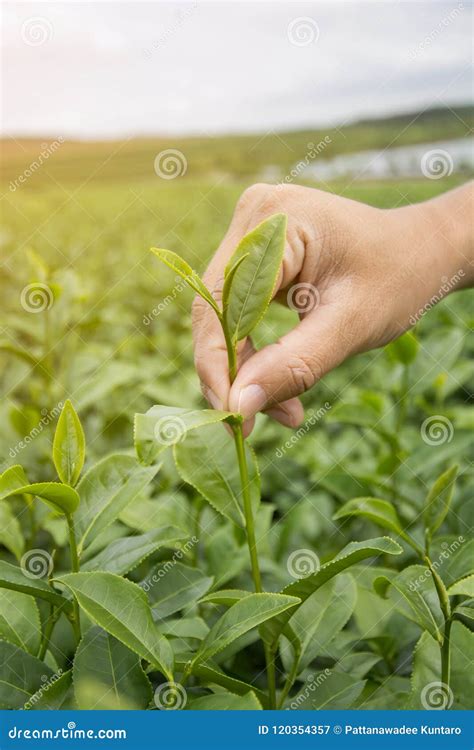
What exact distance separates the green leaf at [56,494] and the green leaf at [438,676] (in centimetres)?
50

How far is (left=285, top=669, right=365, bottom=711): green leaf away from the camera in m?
1.04

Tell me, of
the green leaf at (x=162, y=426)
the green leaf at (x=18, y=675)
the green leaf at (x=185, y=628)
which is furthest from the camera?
the green leaf at (x=185, y=628)

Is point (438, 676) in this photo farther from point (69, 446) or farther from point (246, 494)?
point (69, 446)

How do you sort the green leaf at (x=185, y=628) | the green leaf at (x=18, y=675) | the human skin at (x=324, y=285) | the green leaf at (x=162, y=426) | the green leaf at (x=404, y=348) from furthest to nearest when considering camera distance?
the green leaf at (x=404, y=348)
the human skin at (x=324, y=285)
the green leaf at (x=185, y=628)
the green leaf at (x=18, y=675)
the green leaf at (x=162, y=426)

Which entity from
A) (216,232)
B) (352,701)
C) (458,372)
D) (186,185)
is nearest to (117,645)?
(352,701)

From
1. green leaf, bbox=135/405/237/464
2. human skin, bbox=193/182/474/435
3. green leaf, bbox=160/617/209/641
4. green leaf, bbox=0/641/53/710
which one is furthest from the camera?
human skin, bbox=193/182/474/435

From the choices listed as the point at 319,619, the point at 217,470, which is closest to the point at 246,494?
the point at 217,470

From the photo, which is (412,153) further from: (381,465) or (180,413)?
(180,413)

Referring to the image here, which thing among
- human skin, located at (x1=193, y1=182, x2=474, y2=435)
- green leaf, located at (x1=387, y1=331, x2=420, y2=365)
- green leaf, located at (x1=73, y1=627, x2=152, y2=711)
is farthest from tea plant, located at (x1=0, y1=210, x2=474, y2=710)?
green leaf, located at (x1=387, y1=331, x2=420, y2=365)

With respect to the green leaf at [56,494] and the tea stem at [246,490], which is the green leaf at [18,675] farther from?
the tea stem at [246,490]

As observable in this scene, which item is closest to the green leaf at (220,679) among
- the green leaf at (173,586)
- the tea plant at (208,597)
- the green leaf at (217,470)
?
the tea plant at (208,597)

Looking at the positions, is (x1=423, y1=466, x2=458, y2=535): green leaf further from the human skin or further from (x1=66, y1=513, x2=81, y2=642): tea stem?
(x1=66, y1=513, x2=81, y2=642): tea stem

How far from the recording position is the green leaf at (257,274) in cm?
98

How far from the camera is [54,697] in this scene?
94cm
